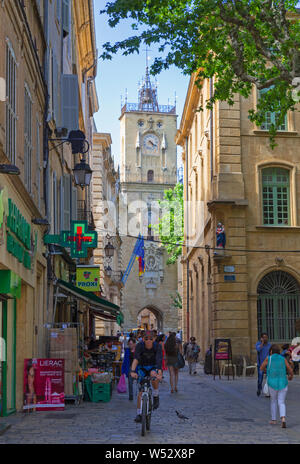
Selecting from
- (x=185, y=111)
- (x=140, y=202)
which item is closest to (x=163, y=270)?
(x=140, y=202)

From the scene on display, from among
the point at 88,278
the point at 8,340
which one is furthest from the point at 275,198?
the point at 8,340

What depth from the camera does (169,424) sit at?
40.9 feet

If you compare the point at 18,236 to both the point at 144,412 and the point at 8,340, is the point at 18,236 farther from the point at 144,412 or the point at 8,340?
the point at 144,412

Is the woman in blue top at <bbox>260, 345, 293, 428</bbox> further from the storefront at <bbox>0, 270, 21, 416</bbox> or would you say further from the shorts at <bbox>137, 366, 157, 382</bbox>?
the storefront at <bbox>0, 270, 21, 416</bbox>

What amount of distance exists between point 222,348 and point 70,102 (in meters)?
11.0

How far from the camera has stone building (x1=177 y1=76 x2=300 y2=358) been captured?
95.9 feet

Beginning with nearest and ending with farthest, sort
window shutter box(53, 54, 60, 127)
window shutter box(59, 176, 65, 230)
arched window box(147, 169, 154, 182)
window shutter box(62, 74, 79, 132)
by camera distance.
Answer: window shutter box(53, 54, 60, 127) < window shutter box(62, 74, 79, 132) < window shutter box(59, 176, 65, 230) < arched window box(147, 169, 154, 182)

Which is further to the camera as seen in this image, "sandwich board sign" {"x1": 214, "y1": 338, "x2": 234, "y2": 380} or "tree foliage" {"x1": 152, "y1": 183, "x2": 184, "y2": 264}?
"tree foliage" {"x1": 152, "y1": 183, "x2": 184, "y2": 264}

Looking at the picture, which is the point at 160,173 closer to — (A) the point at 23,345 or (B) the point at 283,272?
(B) the point at 283,272

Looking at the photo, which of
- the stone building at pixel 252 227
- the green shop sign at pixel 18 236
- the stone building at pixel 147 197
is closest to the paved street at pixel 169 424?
the green shop sign at pixel 18 236

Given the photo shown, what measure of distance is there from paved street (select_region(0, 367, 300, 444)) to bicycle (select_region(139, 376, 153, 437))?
193 millimetres

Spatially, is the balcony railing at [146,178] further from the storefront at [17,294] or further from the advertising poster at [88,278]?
the storefront at [17,294]

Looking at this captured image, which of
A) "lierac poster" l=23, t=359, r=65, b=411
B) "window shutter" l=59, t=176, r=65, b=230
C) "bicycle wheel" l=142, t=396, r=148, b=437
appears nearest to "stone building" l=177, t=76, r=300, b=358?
"window shutter" l=59, t=176, r=65, b=230

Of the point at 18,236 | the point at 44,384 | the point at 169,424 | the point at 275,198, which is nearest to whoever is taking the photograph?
the point at 169,424
